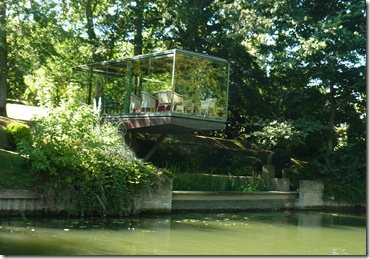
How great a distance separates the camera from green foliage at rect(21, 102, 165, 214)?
14.9 meters

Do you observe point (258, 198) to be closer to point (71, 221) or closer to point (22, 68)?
point (71, 221)

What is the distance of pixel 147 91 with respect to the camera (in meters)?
19.8

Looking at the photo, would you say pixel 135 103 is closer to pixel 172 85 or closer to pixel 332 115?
Answer: pixel 172 85

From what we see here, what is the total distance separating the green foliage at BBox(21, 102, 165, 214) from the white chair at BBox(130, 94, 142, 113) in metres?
3.91

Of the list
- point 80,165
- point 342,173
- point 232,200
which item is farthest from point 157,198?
point 342,173

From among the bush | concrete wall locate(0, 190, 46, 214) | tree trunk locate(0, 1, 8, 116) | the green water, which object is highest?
tree trunk locate(0, 1, 8, 116)

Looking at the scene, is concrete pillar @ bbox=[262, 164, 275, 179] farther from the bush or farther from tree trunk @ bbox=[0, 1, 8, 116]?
tree trunk @ bbox=[0, 1, 8, 116]

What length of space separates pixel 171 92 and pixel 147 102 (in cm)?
169

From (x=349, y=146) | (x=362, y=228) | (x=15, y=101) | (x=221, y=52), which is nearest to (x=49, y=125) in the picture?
(x=362, y=228)

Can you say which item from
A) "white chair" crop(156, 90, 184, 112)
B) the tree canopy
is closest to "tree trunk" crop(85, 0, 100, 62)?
the tree canopy

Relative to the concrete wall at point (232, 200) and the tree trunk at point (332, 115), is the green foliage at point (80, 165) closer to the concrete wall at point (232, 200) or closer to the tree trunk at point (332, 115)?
the concrete wall at point (232, 200)

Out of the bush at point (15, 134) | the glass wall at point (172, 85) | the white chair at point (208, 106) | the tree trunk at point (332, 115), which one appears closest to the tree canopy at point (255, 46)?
the tree trunk at point (332, 115)

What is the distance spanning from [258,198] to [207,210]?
2662 millimetres

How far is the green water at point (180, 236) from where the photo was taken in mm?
10836
